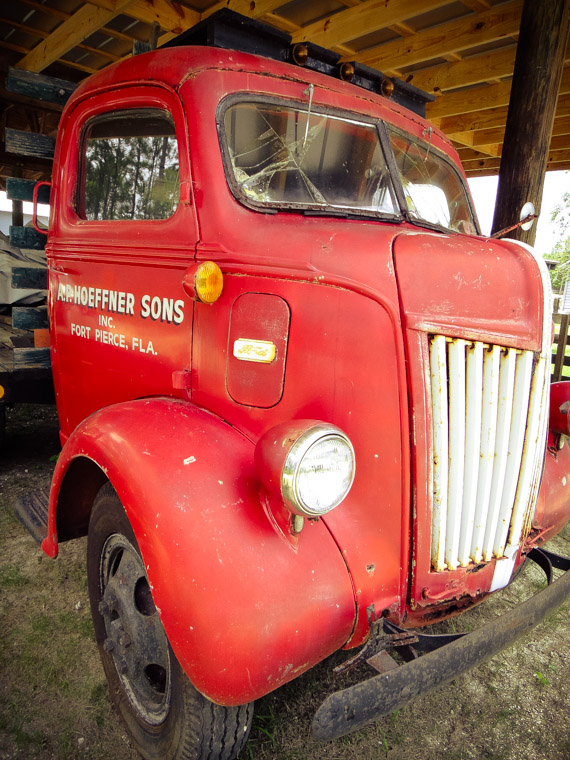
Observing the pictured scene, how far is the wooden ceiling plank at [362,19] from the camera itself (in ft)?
12.7

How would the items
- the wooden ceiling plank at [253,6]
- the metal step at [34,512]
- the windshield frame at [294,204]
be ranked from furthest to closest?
the wooden ceiling plank at [253,6], the metal step at [34,512], the windshield frame at [294,204]

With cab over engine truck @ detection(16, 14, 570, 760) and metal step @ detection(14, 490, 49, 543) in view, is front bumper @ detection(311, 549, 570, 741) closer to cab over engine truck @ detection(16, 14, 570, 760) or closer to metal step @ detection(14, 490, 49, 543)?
cab over engine truck @ detection(16, 14, 570, 760)

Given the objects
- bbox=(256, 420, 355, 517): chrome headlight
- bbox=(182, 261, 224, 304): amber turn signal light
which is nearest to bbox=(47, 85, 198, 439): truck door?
bbox=(182, 261, 224, 304): amber turn signal light

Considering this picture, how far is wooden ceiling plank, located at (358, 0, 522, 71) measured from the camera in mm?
3980

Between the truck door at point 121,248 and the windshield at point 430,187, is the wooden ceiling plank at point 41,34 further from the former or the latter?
the windshield at point 430,187

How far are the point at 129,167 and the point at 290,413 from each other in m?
1.39

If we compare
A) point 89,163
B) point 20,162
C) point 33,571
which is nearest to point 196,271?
point 89,163

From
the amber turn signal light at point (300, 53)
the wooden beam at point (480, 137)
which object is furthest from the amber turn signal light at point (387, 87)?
the wooden beam at point (480, 137)

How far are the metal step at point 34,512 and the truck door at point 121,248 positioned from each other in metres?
0.40

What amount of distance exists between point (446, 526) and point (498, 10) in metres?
4.31

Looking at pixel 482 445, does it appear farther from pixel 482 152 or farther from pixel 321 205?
pixel 482 152

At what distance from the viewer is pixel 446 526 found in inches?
61.5

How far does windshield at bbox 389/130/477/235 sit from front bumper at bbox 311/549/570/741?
1449 mm

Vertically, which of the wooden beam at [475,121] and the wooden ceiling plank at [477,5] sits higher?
the wooden ceiling plank at [477,5]
